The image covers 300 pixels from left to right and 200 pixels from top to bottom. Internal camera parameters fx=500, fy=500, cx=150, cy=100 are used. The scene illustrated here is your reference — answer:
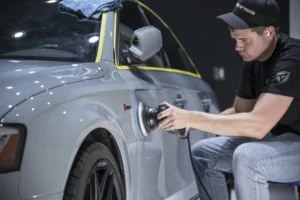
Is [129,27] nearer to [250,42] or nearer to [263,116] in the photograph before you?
[250,42]

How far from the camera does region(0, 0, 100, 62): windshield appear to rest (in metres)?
Result: 2.27

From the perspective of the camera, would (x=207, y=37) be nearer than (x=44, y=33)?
No

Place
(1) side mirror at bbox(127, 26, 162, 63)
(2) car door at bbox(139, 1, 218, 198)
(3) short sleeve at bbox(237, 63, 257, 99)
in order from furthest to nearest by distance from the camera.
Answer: (2) car door at bbox(139, 1, 218, 198), (3) short sleeve at bbox(237, 63, 257, 99), (1) side mirror at bbox(127, 26, 162, 63)

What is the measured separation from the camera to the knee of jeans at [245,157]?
2.16 m

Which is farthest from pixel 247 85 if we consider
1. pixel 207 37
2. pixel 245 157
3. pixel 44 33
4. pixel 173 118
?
pixel 207 37

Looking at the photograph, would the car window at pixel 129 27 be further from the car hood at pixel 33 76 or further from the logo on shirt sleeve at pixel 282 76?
the logo on shirt sleeve at pixel 282 76

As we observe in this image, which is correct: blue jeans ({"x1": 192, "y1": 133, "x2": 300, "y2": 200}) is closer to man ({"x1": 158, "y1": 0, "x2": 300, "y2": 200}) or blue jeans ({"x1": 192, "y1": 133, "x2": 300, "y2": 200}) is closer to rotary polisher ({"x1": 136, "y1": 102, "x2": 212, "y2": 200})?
man ({"x1": 158, "y1": 0, "x2": 300, "y2": 200})

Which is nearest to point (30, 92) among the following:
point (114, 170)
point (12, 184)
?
point (12, 184)

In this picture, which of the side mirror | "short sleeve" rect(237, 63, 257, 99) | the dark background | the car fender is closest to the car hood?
the car fender

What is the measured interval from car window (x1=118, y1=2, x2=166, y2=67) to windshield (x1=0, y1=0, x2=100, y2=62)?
0.16 metres

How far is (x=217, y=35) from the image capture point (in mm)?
5504

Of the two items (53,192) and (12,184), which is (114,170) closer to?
(53,192)

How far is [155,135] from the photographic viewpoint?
243 centimetres

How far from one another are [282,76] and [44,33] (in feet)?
3.76
